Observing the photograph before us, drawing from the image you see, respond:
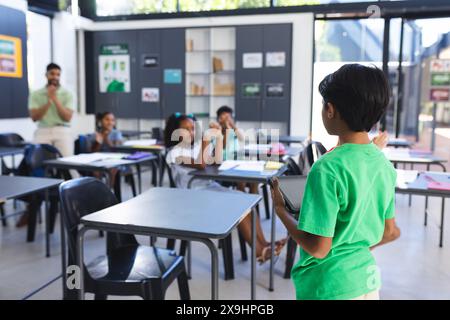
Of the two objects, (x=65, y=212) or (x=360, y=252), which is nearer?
(x=360, y=252)

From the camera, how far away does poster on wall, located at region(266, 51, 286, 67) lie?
23.5 ft

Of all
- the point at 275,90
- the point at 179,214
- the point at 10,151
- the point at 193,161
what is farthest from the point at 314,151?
the point at 275,90

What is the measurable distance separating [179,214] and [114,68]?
22.4 ft

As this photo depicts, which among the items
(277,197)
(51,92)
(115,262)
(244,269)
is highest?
(51,92)

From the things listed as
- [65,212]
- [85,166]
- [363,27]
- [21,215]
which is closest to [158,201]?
[65,212]

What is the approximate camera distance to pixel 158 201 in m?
2.11

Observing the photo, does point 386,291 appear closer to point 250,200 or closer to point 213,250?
point 250,200

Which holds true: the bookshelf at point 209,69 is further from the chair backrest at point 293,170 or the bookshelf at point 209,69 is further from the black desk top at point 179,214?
the black desk top at point 179,214

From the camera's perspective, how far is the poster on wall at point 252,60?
7.27 metres

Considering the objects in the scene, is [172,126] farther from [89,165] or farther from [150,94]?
[150,94]

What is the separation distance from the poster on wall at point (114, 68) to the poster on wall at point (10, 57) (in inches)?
77.9

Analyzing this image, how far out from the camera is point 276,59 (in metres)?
7.20
